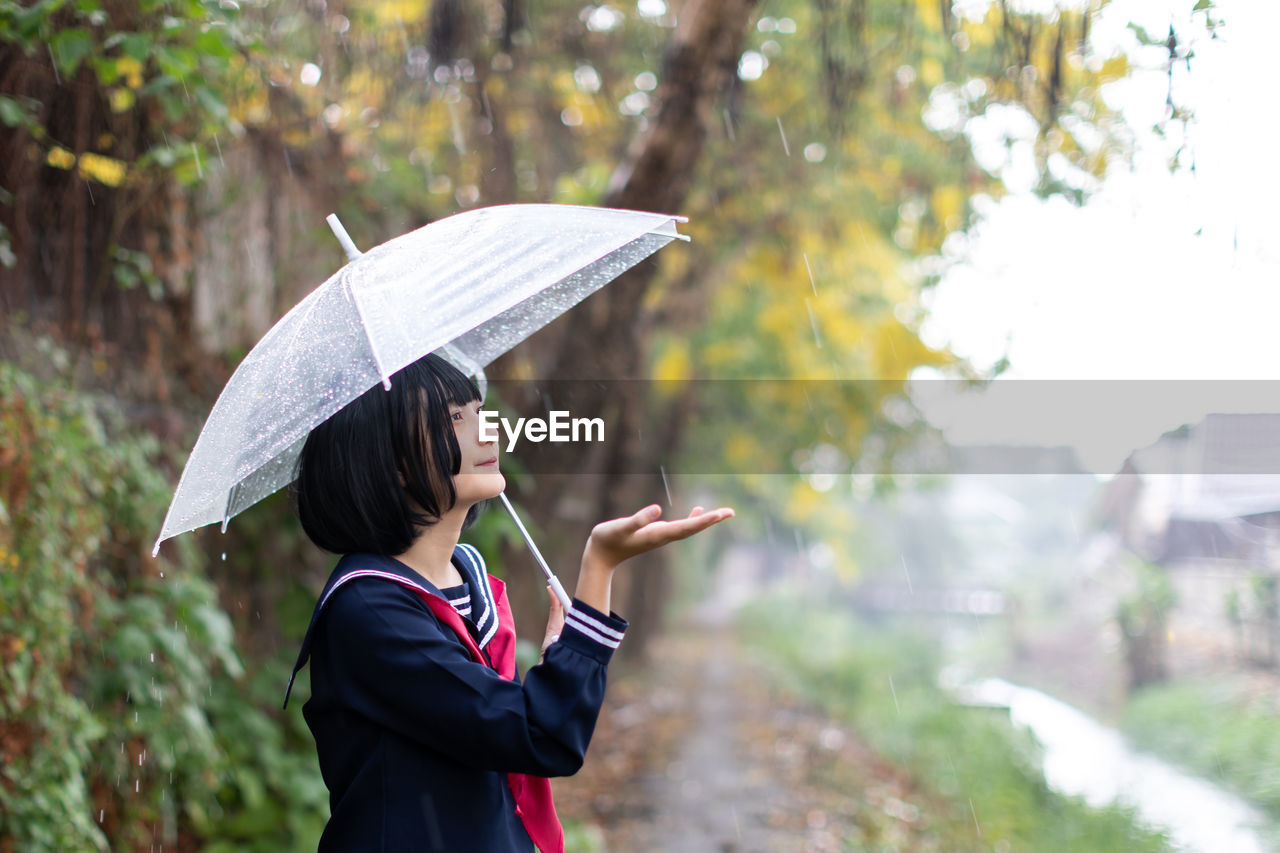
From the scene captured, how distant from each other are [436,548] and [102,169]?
293 cm

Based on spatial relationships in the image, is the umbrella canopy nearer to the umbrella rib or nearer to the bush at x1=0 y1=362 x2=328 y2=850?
the umbrella rib

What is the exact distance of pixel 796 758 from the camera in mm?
9992

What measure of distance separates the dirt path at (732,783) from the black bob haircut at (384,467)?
18.1ft

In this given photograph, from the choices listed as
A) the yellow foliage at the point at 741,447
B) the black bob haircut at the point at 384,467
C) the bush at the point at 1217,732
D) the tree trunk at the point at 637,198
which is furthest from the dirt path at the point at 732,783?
the black bob haircut at the point at 384,467

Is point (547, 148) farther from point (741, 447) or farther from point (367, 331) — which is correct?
point (741, 447)

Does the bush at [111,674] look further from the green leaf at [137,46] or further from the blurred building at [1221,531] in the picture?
the blurred building at [1221,531]

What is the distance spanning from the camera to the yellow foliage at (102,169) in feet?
12.6

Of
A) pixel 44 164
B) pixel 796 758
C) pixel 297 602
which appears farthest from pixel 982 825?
pixel 44 164

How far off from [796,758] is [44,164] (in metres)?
8.46

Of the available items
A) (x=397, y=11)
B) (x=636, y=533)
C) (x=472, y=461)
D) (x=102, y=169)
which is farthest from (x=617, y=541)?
(x=397, y=11)

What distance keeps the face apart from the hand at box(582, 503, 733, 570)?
0.25 m

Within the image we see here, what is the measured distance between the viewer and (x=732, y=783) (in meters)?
8.74

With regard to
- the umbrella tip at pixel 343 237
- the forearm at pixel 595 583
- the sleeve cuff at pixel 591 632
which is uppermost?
the umbrella tip at pixel 343 237

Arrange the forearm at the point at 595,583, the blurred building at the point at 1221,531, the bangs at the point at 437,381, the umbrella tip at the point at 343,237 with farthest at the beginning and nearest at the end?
the blurred building at the point at 1221,531
the umbrella tip at the point at 343,237
the bangs at the point at 437,381
the forearm at the point at 595,583
